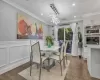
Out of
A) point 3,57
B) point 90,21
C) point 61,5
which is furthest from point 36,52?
point 90,21

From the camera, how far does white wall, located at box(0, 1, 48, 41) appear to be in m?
2.74

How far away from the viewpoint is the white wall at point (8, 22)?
2.74 meters

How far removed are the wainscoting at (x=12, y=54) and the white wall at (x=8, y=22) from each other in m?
0.25

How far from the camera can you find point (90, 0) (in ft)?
9.28

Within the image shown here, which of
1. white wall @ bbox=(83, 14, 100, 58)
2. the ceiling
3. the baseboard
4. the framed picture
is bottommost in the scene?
the baseboard

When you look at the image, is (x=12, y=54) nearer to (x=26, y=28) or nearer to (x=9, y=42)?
(x=9, y=42)

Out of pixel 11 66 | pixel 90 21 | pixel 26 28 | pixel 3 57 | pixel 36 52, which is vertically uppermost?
pixel 90 21

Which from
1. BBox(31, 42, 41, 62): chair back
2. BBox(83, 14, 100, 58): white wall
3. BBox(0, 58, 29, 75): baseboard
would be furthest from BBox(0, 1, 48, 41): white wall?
BBox(83, 14, 100, 58): white wall

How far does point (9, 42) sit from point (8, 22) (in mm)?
780

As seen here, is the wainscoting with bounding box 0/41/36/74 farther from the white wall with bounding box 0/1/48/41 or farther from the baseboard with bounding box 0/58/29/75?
the white wall with bounding box 0/1/48/41

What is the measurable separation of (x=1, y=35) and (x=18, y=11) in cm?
140

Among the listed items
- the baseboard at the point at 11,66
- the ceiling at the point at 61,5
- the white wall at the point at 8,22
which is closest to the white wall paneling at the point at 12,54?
the baseboard at the point at 11,66

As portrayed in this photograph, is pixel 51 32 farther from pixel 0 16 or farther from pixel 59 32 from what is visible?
pixel 0 16

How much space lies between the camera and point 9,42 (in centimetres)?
293
